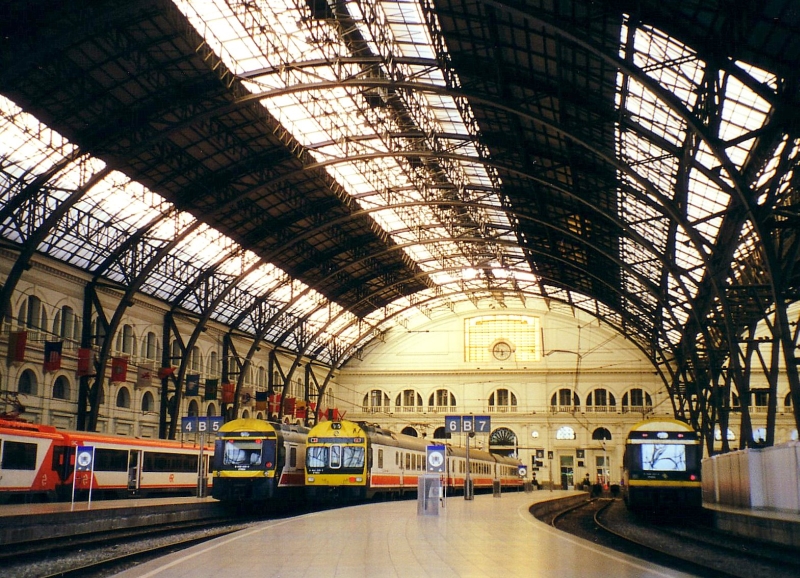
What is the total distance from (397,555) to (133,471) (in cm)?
2849

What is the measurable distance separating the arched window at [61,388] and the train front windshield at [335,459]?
674 inches

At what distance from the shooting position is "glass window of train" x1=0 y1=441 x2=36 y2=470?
100ft

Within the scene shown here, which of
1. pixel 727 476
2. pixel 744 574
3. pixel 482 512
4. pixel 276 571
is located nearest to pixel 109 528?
pixel 482 512

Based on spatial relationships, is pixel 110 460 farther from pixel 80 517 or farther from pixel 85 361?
pixel 80 517

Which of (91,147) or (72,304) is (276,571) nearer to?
(91,147)

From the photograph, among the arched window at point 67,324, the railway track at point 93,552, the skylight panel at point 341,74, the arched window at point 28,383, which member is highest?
the skylight panel at point 341,74

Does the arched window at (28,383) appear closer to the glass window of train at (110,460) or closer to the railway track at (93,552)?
the glass window of train at (110,460)

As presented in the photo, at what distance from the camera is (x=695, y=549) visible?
22672 mm

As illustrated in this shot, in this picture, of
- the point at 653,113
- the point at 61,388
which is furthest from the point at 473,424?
the point at 61,388

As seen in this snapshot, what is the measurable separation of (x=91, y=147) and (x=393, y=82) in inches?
561

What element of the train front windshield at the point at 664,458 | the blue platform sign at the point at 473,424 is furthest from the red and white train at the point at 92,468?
the train front windshield at the point at 664,458

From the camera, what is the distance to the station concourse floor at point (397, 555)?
39.0 ft

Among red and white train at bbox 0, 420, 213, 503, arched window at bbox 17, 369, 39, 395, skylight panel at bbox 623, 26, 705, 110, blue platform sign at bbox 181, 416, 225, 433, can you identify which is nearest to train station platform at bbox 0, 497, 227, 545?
red and white train at bbox 0, 420, 213, 503

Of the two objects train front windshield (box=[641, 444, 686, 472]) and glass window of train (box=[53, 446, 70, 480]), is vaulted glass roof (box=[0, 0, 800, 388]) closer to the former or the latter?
train front windshield (box=[641, 444, 686, 472])
